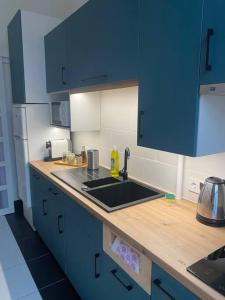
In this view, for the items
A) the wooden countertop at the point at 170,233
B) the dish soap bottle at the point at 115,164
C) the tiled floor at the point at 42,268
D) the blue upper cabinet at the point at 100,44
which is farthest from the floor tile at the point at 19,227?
the blue upper cabinet at the point at 100,44

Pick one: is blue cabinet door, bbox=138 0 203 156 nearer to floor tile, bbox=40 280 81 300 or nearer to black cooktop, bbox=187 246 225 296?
black cooktop, bbox=187 246 225 296

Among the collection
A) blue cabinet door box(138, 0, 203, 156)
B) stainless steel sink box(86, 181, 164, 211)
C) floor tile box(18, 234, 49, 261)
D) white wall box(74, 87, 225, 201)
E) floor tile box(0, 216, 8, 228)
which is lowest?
floor tile box(18, 234, 49, 261)

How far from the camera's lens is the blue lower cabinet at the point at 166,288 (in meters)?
0.85

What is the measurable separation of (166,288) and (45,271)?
4.99 feet

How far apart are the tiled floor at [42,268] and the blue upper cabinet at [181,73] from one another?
1.45 m

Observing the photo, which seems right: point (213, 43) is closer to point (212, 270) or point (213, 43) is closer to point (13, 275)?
point (212, 270)

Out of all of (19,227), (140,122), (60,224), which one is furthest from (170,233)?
(19,227)

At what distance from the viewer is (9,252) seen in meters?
2.32

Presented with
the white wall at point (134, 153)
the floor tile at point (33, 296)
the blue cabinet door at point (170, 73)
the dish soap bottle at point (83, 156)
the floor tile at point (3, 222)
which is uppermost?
the blue cabinet door at point (170, 73)

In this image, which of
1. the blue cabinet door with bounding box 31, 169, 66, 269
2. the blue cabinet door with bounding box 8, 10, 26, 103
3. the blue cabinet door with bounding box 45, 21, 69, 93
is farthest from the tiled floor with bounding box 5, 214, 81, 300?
the blue cabinet door with bounding box 45, 21, 69, 93

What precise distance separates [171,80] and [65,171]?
1.39 m

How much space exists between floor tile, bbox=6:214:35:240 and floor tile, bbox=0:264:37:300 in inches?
22.1

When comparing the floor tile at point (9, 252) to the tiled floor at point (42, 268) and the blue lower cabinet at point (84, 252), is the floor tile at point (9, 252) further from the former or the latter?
the blue lower cabinet at point (84, 252)

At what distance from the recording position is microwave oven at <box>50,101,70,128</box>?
219 cm
